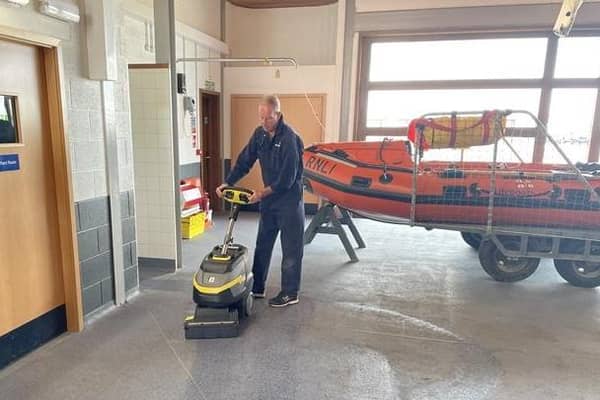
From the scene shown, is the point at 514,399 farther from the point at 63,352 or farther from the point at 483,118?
the point at 63,352

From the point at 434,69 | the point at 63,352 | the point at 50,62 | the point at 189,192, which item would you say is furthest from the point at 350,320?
the point at 434,69

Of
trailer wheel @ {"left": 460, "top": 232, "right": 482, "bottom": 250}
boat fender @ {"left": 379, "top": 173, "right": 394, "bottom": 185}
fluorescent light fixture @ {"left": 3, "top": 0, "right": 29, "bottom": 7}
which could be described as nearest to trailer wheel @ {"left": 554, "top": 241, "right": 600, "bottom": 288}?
trailer wheel @ {"left": 460, "top": 232, "right": 482, "bottom": 250}

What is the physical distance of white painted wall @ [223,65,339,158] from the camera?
618 centimetres

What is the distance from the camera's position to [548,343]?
8.65 ft

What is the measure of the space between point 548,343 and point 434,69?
4480 millimetres

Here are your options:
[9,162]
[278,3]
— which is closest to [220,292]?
[9,162]

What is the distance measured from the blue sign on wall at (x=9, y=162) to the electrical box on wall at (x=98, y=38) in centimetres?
69

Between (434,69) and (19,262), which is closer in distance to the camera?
(19,262)

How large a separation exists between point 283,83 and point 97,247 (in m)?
4.31

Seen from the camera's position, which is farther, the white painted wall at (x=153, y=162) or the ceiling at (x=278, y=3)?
the ceiling at (x=278, y=3)

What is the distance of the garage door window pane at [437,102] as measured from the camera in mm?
5891

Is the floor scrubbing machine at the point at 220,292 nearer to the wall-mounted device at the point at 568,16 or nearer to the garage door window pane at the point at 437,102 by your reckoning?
the wall-mounted device at the point at 568,16

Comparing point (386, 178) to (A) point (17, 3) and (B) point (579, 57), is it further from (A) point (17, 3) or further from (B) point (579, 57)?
(B) point (579, 57)

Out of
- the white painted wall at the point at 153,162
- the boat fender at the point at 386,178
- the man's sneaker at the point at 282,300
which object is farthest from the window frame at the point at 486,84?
the man's sneaker at the point at 282,300
